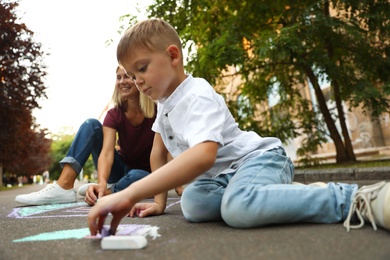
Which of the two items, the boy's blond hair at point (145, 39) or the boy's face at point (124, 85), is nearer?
the boy's blond hair at point (145, 39)

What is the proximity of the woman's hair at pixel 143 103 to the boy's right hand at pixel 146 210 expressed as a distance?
124 centimetres

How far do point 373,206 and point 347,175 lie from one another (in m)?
3.72

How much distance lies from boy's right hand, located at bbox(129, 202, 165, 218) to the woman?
94 cm

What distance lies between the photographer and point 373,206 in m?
1.40

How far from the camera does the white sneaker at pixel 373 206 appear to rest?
4.31 ft

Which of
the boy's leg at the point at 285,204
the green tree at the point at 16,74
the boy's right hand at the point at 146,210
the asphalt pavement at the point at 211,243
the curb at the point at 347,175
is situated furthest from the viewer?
the green tree at the point at 16,74

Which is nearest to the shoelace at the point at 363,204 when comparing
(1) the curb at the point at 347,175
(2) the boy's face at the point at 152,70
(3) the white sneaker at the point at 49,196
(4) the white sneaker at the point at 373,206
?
(4) the white sneaker at the point at 373,206

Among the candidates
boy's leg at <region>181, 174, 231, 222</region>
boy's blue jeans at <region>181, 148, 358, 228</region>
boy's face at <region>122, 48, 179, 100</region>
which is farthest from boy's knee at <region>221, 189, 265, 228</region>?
boy's face at <region>122, 48, 179, 100</region>

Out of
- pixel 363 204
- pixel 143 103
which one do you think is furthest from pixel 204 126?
pixel 143 103

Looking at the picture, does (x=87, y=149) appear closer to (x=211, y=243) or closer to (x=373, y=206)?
(x=211, y=243)

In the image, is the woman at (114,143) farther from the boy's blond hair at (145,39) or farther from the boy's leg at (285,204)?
the boy's leg at (285,204)

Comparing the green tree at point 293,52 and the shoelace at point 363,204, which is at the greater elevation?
the green tree at point 293,52

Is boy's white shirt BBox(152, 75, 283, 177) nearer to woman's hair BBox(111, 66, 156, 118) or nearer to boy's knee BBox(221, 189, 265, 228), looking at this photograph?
boy's knee BBox(221, 189, 265, 228)

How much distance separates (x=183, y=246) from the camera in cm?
129
